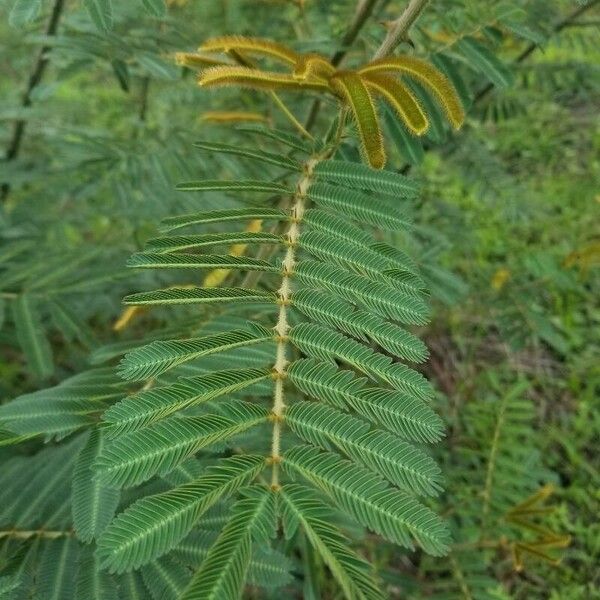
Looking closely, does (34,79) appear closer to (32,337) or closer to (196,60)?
(32,337)

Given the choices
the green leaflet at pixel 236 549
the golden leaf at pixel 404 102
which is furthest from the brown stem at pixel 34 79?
the green leaflet at pixel 236 549

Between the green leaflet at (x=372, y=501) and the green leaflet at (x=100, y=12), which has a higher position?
the green leaflet at (x=100, y=12)

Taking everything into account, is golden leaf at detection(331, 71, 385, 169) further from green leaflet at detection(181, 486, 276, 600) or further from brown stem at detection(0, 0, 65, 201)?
brown stem at detection(0, 0, 65, 201)

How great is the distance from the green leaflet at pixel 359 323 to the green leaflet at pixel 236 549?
242mm

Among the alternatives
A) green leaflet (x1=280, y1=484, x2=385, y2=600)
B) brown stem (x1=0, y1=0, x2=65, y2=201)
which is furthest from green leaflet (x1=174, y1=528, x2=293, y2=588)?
brown stem (x1=0, y1=0, x2=65, y2=201)

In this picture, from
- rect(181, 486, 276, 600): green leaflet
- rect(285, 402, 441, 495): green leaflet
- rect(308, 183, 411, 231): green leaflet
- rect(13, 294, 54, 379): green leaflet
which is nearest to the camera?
rect(181, 486, 276, 600): green leaflet

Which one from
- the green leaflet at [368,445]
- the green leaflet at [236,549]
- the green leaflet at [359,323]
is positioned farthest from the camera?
the green leaflet at [359,323]

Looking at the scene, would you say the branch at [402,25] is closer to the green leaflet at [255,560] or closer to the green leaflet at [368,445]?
the green leaflet at [368,445]

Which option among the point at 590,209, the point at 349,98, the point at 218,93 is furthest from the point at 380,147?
the point at 590,209

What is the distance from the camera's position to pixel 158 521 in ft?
2.34

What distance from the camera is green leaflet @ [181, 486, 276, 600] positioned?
2.21 feet

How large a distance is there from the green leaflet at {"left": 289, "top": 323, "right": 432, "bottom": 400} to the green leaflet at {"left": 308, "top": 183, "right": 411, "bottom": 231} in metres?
0.25

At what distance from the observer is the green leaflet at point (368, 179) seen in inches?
43.4

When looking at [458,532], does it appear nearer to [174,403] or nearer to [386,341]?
[386,341]
